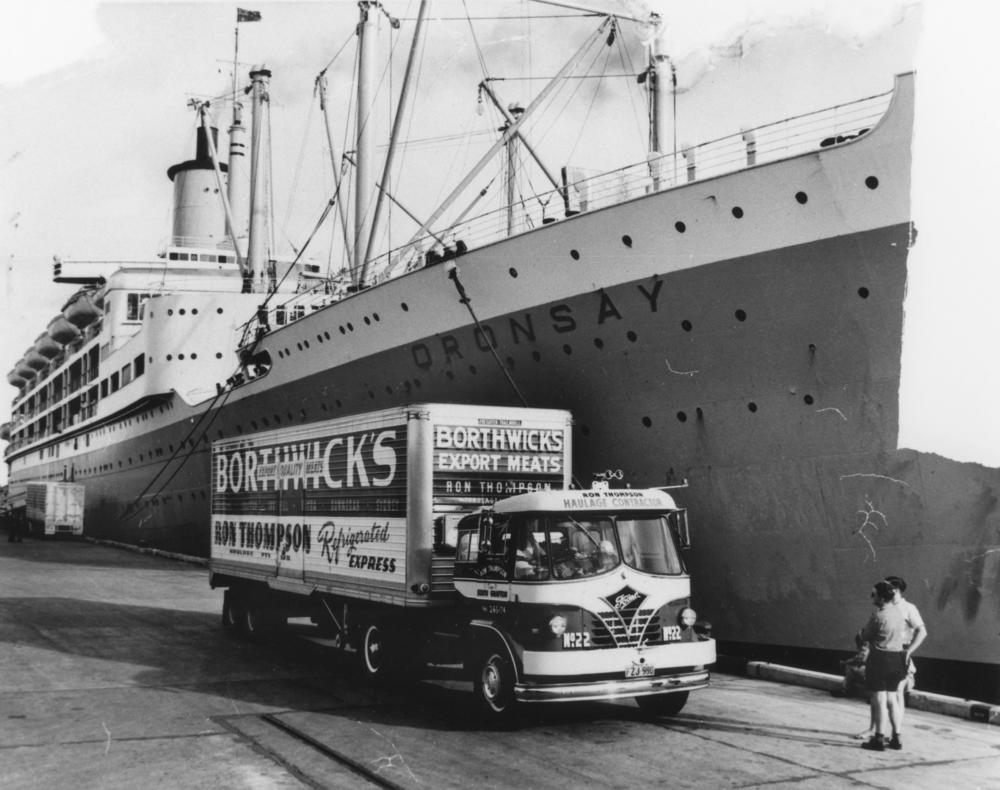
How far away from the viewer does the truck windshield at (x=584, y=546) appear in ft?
26.8

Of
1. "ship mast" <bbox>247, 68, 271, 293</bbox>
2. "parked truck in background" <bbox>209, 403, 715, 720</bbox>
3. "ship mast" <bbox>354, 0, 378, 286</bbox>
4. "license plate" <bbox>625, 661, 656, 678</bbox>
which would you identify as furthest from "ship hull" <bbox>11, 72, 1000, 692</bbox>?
"ship mast" <bbox>247, 68, 271, 293</bbox>

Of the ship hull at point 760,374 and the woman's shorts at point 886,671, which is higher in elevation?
the ship hull at point 760,374

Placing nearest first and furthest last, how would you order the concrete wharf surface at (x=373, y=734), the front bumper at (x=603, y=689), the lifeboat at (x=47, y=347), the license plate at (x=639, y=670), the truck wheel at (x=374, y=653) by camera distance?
the concrete wharf surface at (x=373, y=734), the front bumper at (x=603, y=689), the license plate at (x=639, y=670), the truck wheel at (x=374, y=653), the lifeboat at (x=47, y=347)

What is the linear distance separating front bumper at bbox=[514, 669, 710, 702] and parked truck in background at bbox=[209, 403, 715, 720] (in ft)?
0.04

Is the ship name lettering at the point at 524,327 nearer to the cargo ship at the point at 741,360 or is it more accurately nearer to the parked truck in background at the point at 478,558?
the cargo ship at the point at 741,360

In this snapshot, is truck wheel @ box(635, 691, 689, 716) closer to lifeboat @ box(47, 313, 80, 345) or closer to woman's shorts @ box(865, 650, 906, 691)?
woman's shorts @ box(865, 650, 906, 691)

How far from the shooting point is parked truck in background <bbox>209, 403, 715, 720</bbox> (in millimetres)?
7945

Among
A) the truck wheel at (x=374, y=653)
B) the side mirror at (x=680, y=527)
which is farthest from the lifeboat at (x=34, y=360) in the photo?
the side mirror at (x=680, y=527)

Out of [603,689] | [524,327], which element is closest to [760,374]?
[524,327]

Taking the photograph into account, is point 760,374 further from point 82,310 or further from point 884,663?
point 82,310

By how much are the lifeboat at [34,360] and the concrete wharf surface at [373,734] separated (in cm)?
4931

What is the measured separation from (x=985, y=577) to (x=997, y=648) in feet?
2.30

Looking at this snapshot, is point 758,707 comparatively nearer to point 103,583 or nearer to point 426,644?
point 426,644

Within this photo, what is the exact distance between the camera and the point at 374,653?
10219mm
